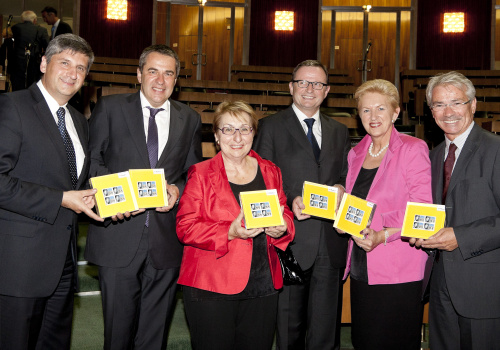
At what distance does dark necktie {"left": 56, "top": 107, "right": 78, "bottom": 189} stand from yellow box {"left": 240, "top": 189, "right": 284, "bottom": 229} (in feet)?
2.71

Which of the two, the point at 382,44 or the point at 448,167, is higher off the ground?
the point at 382,44

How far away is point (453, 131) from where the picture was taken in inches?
97.3

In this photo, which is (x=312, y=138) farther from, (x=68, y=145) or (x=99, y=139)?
(x=68, y=145)

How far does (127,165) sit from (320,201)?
1.00m

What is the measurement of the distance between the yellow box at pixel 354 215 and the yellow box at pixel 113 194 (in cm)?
97

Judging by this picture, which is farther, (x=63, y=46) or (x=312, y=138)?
(x=312, y=138)

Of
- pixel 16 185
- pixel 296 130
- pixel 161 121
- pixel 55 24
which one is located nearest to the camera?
pixel 16 185

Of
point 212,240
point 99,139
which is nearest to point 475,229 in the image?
point 212,240

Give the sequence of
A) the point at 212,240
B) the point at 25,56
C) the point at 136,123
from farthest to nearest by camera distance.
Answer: the point at 25,56 → the point at 136,123 → the point at 212,240

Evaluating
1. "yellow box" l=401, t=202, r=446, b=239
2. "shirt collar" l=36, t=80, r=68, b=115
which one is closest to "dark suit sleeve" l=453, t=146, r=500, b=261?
"yellow box" l=401, t=202, r=446, b=239

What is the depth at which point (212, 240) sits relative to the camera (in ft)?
7.18

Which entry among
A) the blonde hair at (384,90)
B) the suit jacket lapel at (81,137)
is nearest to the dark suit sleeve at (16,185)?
the suit jacket lapel at (81,137)

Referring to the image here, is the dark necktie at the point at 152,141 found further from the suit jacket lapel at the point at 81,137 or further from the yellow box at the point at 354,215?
the yellow box at the point at 354,215

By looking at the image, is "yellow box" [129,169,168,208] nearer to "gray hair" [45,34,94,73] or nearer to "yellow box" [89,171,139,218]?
"yellow box" [89,171,139,218]
